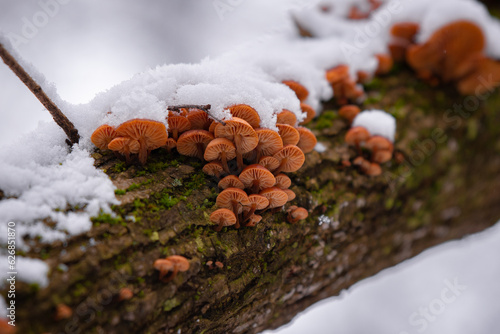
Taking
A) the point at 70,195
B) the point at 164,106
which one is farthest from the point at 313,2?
the point at 70,195

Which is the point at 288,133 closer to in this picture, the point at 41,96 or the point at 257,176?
the point at 257,176

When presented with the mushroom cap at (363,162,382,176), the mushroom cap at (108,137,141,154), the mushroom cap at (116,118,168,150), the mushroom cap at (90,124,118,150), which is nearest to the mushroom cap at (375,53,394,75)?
the mushroom cap at (363,162,382,176)

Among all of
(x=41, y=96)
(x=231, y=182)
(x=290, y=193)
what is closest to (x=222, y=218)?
(x=231, y=182)

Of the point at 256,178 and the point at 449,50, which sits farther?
the point at 449,50

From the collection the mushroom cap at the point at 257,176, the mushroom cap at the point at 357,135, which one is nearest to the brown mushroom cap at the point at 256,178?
the mushroom cap at the point at 257,176

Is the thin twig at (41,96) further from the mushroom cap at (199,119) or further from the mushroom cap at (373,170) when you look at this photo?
the mushroom cap at (373,170)

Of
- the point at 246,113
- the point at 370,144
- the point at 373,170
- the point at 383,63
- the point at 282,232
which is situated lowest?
the point at 282,232
